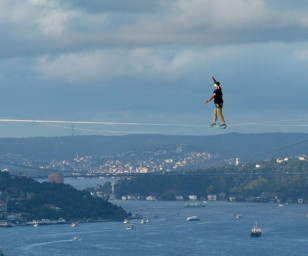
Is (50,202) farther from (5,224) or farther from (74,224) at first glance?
(5,224)

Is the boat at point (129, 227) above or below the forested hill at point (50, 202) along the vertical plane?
below

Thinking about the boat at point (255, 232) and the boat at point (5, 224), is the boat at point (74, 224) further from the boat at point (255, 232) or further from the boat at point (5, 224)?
the boat at point (255, 232)

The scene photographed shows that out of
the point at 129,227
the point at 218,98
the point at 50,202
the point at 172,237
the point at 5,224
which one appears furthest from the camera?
the point at 50,202

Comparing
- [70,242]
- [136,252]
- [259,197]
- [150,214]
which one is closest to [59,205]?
[150,214]

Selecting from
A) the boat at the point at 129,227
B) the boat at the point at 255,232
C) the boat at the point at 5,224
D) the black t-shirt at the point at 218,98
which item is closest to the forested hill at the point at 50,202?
the boat at the point at 5,224

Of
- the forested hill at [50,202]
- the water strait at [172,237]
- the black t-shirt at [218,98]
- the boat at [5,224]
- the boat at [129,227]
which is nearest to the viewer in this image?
the black t-shirt at [218,98]

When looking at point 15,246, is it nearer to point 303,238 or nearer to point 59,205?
point 303,238

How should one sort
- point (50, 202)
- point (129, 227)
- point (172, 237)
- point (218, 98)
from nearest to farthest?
point (218, 98) < point (172, 237) < point (129, 227) < point (50, 202)

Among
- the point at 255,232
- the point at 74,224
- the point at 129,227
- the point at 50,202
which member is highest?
the point at 50,202

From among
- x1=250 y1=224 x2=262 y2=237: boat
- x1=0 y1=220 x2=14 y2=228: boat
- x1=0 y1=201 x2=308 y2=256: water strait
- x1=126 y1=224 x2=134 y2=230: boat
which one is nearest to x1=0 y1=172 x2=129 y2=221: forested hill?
x1=0 y1=220 x2=14 y2=228: boat

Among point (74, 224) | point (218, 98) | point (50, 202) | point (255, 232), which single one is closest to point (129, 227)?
point (74, 224)

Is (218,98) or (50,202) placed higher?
(50,202)

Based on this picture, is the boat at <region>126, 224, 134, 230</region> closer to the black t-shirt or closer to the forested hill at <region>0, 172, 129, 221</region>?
the forested hill at <region>0, 172, 129, 221</region>
